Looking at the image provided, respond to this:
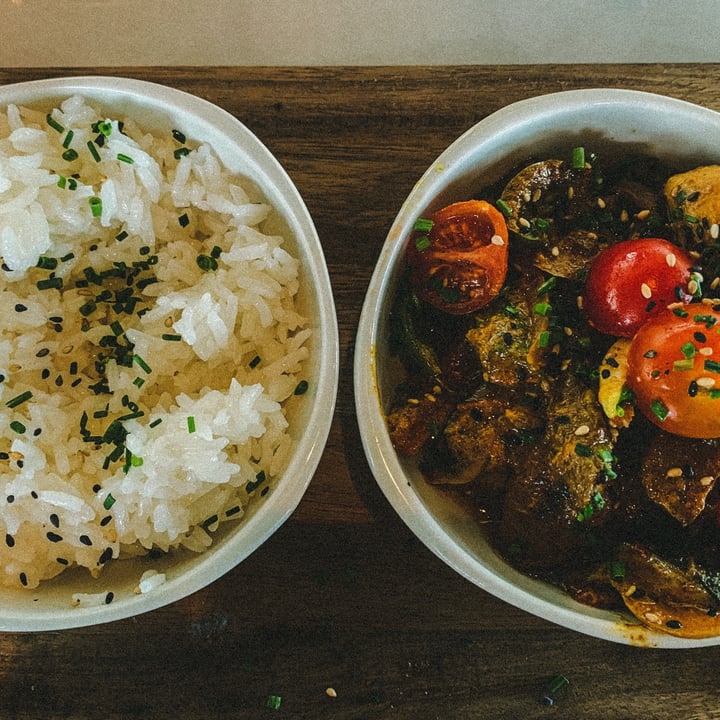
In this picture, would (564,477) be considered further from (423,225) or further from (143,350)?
(143,350)

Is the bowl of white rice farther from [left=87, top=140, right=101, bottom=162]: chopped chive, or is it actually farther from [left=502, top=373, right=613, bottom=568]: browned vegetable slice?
[left=502, top=373, right=613, bottom=568]: browned vegetable slice

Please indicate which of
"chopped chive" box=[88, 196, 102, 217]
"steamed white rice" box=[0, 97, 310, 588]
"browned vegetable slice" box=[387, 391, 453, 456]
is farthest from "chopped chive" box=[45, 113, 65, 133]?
"browned vegetable slice" box=[387, 391, 453, 456]

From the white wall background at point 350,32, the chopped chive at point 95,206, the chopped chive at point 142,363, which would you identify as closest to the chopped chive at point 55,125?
the chopped chive at point 95,206

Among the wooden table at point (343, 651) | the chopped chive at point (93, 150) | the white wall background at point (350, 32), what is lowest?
the wooden table at point (343, 651)

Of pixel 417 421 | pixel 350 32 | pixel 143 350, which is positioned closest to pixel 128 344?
pixel 143 350

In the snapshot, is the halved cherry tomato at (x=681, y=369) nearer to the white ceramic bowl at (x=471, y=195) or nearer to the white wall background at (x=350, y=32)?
the white ceramic bowl at (x=471, y=195)

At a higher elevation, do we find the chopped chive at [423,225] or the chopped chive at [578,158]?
the chopped chive at [578,158]
